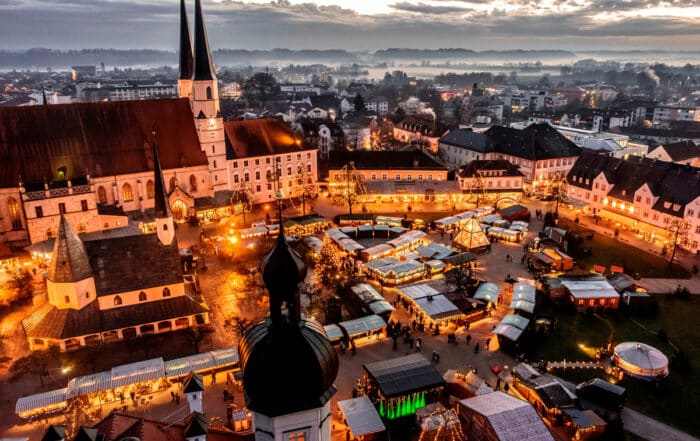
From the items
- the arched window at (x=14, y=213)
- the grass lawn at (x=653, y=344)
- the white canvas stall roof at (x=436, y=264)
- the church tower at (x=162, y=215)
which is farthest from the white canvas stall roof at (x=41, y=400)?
the white canvas stall roof at (x=436, y=264)

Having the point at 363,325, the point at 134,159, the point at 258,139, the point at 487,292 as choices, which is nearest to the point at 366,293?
the point at 363,325

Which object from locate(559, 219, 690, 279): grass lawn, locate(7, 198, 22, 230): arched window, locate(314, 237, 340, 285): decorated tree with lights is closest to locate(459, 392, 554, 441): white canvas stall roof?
locate(314, 237, 340, 285): decorated tree with lights

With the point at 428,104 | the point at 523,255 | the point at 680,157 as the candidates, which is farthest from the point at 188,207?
the point at 428,104

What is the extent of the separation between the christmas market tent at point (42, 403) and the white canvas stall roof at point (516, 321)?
2595 cm

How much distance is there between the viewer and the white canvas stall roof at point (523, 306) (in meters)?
34.8

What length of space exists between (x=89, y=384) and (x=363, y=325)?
15.9m

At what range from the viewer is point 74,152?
48.9m

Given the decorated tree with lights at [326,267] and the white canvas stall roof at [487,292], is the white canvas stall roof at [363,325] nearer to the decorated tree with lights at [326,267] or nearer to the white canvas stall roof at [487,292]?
the decorated tree with lights at [326,267]

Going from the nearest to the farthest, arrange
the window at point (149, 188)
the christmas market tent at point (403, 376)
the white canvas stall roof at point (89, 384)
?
1. the christmas market tent at point (403, 376)
2. the white canvas stall roof at point (89, 384)
3. the window at point (149, 188)

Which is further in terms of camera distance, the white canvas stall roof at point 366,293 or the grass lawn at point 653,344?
the white canvas stall roof at point 366,293

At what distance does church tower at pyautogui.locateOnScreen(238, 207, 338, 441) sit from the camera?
10.1 m

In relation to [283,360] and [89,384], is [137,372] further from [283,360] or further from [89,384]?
[283,360]

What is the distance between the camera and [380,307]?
3484cm

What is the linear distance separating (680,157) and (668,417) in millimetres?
64072
